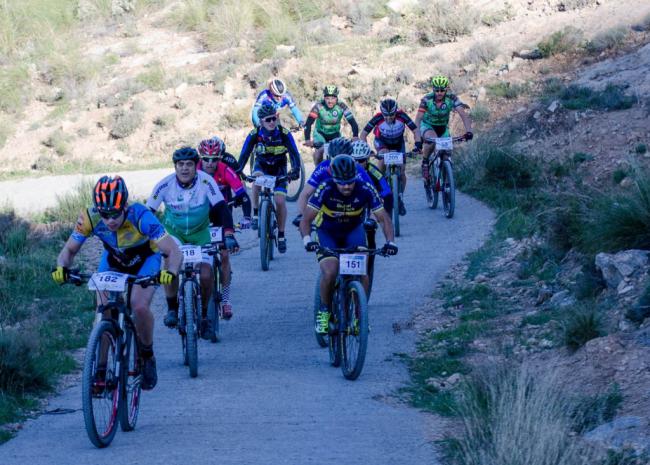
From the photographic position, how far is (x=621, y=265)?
1046 cm

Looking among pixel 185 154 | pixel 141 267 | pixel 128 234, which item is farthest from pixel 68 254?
pixel 185 154

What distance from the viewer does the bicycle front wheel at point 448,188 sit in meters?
16.9

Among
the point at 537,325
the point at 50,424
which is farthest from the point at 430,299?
the point at 50,424

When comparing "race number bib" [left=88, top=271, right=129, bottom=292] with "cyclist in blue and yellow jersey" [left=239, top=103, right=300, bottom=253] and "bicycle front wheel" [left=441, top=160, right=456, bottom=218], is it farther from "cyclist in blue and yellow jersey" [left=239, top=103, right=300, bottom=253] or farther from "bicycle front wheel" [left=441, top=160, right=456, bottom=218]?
"bicycle front wheel" [left=441, top=160, right=456, bottom=218]

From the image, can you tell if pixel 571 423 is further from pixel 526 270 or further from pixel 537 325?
pixel 526 270

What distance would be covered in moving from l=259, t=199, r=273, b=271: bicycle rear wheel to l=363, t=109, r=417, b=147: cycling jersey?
9.56 feet

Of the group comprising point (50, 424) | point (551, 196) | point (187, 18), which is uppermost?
point (187, 18)

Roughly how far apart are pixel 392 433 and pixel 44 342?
4777mm

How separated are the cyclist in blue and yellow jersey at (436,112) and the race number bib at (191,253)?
780cm

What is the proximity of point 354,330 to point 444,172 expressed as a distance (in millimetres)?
8041

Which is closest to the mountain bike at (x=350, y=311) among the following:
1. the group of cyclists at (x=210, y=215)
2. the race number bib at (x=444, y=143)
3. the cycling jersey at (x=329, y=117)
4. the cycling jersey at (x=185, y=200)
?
the group of cyclists at (x=210, y=215)

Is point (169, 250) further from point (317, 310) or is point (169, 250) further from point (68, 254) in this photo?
point (317, 310)

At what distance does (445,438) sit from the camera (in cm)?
738

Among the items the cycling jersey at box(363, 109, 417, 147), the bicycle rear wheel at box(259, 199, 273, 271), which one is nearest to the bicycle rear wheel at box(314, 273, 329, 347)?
the bicycle rear wheel at box(259, 199, 273, 271)
